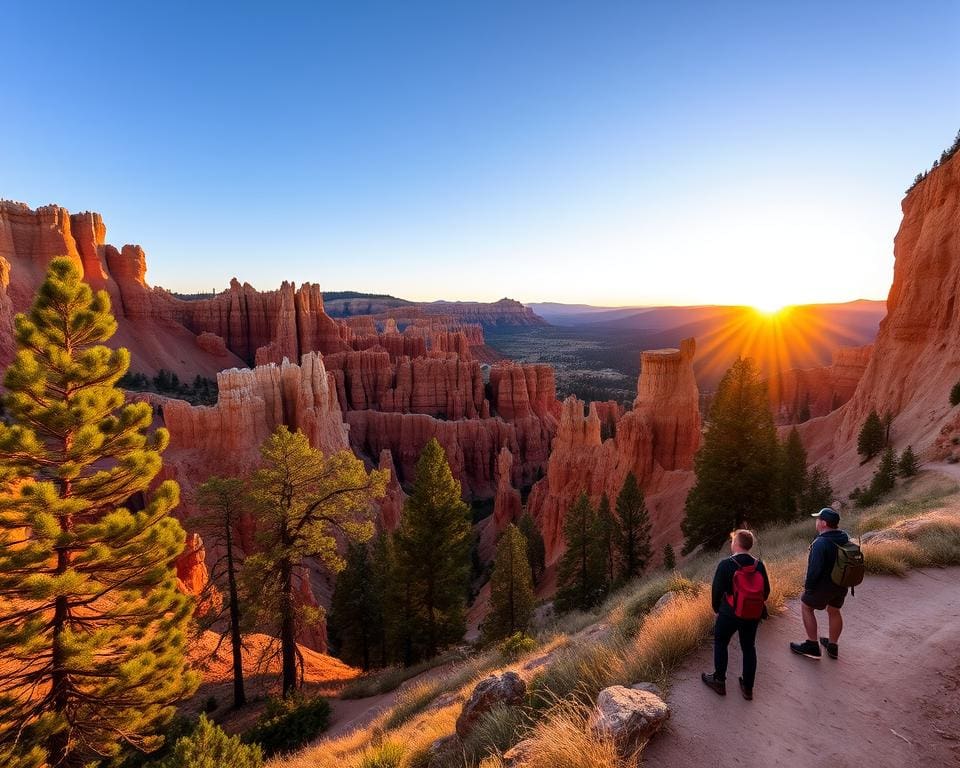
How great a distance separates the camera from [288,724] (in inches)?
496

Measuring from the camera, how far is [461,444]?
62.4 m

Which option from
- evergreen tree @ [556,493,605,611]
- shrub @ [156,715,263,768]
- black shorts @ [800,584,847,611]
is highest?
black shorts @ [800,584,847,611]

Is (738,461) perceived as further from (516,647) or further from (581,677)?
(581,677)

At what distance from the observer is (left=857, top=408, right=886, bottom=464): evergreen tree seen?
Answer: 2600 centimetres

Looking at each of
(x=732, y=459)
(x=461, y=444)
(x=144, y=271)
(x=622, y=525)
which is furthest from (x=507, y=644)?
(x=144, y=271)

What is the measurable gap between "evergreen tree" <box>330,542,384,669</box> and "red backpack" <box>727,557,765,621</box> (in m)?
19.0

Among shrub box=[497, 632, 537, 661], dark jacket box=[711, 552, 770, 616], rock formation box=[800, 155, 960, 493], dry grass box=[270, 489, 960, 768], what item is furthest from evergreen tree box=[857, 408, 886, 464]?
dark jacket box=[711, 552, 770, 616]

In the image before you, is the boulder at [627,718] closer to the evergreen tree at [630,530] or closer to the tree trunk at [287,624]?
the tree trunk at [287,624]

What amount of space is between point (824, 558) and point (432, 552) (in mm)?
14217

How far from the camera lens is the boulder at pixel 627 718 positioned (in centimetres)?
421

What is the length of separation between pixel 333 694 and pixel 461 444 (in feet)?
154

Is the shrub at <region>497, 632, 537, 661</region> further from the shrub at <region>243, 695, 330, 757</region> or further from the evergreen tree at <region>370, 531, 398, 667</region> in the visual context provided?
the evergreen tree at <region>370, 531, 398, 667</region>

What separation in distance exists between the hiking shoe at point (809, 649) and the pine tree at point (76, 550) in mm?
11767

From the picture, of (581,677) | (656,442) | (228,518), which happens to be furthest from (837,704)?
(656,442)
